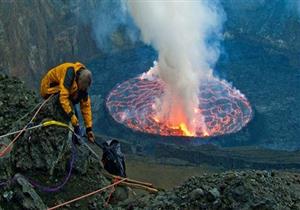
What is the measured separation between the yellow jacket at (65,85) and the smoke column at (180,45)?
64.7 feet

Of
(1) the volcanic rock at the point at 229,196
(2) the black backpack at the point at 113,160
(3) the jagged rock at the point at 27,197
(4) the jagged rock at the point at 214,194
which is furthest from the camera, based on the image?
(2) the black backpack at the point at 113,160

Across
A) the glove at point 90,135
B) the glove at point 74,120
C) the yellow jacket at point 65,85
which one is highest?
the yellow jacket at point 65,85

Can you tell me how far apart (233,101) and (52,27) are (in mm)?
14440

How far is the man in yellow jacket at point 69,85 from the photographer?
27.8 ft

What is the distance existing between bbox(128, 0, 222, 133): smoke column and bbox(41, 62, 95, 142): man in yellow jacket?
19742 millimetres

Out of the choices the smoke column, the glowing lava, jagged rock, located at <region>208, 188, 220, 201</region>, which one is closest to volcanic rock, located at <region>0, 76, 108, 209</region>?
jagged rock, located at <region>208, 188, 220, 201</region>

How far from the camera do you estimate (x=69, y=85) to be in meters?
8.52

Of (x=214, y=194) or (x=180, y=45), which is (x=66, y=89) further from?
(x=180, y=45)

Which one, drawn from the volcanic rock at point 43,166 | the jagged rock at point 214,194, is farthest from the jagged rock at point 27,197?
the jagged rock at point 214,194

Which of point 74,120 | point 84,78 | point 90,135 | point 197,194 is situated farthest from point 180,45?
point 197,194

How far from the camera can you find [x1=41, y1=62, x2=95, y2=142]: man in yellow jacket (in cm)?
847

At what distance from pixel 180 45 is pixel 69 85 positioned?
83.4 ft

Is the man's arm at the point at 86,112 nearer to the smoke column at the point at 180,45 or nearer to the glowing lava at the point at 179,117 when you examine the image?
the glowing lava at the point at 179,117

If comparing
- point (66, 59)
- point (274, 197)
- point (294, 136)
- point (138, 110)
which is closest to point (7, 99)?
point (274, 197)
